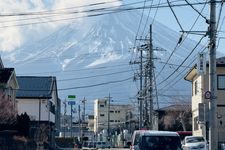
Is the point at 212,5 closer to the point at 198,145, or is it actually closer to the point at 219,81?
the point at 198,145

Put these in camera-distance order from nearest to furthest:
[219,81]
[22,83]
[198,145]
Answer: [198,145]
[219,81]
[22,83]

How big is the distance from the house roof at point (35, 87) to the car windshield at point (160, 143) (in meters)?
53.4

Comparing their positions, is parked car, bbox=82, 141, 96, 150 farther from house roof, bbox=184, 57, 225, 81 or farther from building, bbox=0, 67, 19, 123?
building, bbox=0, 67, 19, 123

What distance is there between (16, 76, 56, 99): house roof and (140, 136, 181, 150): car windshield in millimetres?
53375

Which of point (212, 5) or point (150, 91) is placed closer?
point (212, 5)

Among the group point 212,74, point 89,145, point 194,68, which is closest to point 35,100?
point 194,68

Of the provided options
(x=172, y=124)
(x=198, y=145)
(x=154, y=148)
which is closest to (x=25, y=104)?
(x=172, y=124)

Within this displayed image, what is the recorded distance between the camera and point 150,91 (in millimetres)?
59375

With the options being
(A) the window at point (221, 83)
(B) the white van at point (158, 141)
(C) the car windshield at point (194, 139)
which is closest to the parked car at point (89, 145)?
(A) the window at point (221, 83)

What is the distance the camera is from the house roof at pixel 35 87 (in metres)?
77.7

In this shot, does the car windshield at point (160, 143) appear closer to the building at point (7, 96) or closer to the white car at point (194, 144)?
the white car at point (194, 144)

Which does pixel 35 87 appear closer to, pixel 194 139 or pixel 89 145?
pixel 89 145

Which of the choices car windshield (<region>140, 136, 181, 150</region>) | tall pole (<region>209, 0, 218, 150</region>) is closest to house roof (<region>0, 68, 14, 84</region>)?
car windshield (<region>140, 136, 181, 150</region>)

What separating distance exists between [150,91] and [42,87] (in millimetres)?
24924
